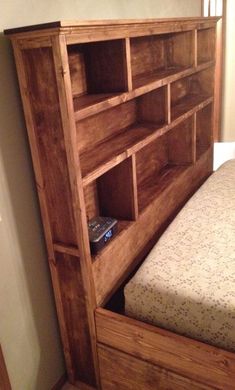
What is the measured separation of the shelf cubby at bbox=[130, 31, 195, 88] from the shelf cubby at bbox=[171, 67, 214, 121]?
0.20m

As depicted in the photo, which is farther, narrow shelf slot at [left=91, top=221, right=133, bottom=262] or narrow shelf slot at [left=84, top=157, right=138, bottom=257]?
narrow shelf slot at [left=84, top=157, right=138, bottom=257]

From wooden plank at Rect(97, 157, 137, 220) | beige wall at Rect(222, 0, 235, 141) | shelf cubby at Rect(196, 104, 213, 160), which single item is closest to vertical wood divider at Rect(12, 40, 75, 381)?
wooden plank at Rect(97, 157, 137, 220)

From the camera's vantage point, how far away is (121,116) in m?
1.82

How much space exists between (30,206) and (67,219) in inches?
6.6

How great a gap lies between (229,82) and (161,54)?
2044mm

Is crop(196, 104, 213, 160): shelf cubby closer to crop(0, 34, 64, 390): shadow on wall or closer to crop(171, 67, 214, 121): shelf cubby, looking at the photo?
crop(171, 67, 214, 121): shelf cubby

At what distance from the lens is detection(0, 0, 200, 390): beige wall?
1.23 m

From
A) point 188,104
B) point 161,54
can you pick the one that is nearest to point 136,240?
point 188,104

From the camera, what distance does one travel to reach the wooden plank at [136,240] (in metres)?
1.47

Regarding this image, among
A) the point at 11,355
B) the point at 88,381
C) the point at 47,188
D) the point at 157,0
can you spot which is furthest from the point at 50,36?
the point at 88,381

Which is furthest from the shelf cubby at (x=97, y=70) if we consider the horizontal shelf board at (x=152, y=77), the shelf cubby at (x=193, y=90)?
the shelf cubby at (x=193, y=90)

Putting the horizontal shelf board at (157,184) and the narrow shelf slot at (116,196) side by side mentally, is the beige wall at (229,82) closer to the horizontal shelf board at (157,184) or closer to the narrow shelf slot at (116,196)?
the horizontal shelf board at (157,184)

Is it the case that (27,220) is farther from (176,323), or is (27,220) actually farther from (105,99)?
(176,323)

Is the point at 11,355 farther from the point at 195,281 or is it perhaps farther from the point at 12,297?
the point at 195,281
